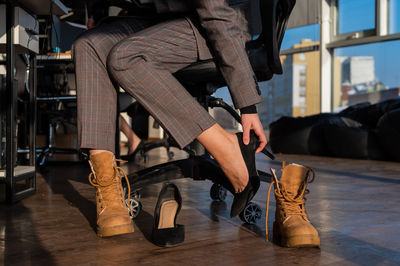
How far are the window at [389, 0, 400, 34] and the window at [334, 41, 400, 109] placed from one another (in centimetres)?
16

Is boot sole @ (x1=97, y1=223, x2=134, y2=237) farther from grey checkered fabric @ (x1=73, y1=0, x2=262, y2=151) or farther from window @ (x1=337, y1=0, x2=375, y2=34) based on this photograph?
window @ (x1=337, y1=0, x2=375, y2=34)

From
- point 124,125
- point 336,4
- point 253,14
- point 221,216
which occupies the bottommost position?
point 221,216

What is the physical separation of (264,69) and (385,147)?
104 inches

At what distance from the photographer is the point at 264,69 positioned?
1355 millimetres

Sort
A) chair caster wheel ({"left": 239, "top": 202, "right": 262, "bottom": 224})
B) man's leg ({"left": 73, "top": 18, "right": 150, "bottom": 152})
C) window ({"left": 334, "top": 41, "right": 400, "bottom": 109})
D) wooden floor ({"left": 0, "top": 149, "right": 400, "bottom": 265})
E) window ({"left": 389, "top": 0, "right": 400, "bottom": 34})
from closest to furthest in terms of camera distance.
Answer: wooden floor ({"left": 0, "top": 149, "right": 400, "bottom": 265})
man's leg ({"left": 73, "top": 18, "right": 150, "bottom": 152})
chair caster wheel ({"left": 239, "top": 202, "right": 262, "bottom": 224})
window ({"left": 389, "top": 0, "right": 400, "bottom": 34})
window ({"left": 334, "top": 41, "right": 400, "bottom": 109})

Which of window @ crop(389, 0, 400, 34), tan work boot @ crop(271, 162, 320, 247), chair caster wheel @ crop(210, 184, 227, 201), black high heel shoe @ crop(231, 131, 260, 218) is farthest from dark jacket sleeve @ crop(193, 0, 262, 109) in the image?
window @ crop(389, 0, 400, 34)

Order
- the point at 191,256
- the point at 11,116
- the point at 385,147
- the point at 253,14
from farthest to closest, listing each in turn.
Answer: the point at 385,147, the point at 11,116, the point at 253,14, the point at 191,256

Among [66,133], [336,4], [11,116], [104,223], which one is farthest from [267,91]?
[104,223]

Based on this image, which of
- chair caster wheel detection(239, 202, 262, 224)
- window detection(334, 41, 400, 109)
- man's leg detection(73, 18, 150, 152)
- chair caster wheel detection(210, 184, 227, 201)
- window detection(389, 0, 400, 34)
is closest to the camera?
man's leg detection(73, 18, 150, 152)

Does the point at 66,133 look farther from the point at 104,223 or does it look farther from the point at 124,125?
the point at 104,223

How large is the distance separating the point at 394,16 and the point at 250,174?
4585 mm

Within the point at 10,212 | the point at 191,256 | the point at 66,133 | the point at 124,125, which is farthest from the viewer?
the point at 66,133

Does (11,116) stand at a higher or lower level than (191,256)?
higher

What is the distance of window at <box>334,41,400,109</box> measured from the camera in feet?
16.9
